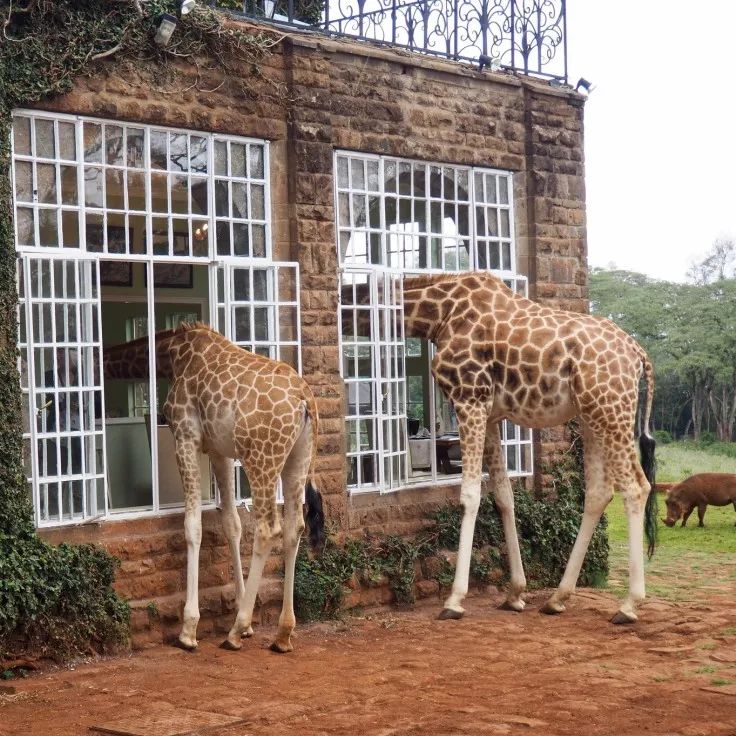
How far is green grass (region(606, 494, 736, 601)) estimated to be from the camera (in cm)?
1232

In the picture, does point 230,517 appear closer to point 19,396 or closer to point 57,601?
point 57,601

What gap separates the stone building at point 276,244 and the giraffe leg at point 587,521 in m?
1.36

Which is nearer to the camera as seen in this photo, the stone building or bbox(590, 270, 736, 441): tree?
the stone building

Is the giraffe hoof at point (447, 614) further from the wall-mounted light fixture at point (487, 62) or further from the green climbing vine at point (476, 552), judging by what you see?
the wall-mounted light fixture at point (487, 62)

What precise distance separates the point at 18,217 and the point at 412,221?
3997mm

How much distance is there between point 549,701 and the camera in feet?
25.6

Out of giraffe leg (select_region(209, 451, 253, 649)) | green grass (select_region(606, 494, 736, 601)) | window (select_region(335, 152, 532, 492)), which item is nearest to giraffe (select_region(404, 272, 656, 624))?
window (select_region(335, 152, 532, 492))

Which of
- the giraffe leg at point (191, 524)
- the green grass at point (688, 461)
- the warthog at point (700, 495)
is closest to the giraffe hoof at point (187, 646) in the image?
the giraffe leg at point (191, 524)

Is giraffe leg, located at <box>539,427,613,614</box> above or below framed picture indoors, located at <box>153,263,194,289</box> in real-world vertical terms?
below

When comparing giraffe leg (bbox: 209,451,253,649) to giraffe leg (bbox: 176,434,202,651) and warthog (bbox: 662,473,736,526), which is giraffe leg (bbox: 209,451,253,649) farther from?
warthog (bbox: 662,473,736,526)

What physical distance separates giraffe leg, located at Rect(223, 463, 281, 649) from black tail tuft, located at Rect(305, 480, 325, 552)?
41 cm

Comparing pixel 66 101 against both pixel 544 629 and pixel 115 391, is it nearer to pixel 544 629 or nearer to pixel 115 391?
pixel 115 391

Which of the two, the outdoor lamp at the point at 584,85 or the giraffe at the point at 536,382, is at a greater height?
the outdoor lamp at the point at 584,85

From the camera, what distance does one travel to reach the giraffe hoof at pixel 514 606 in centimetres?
1124
